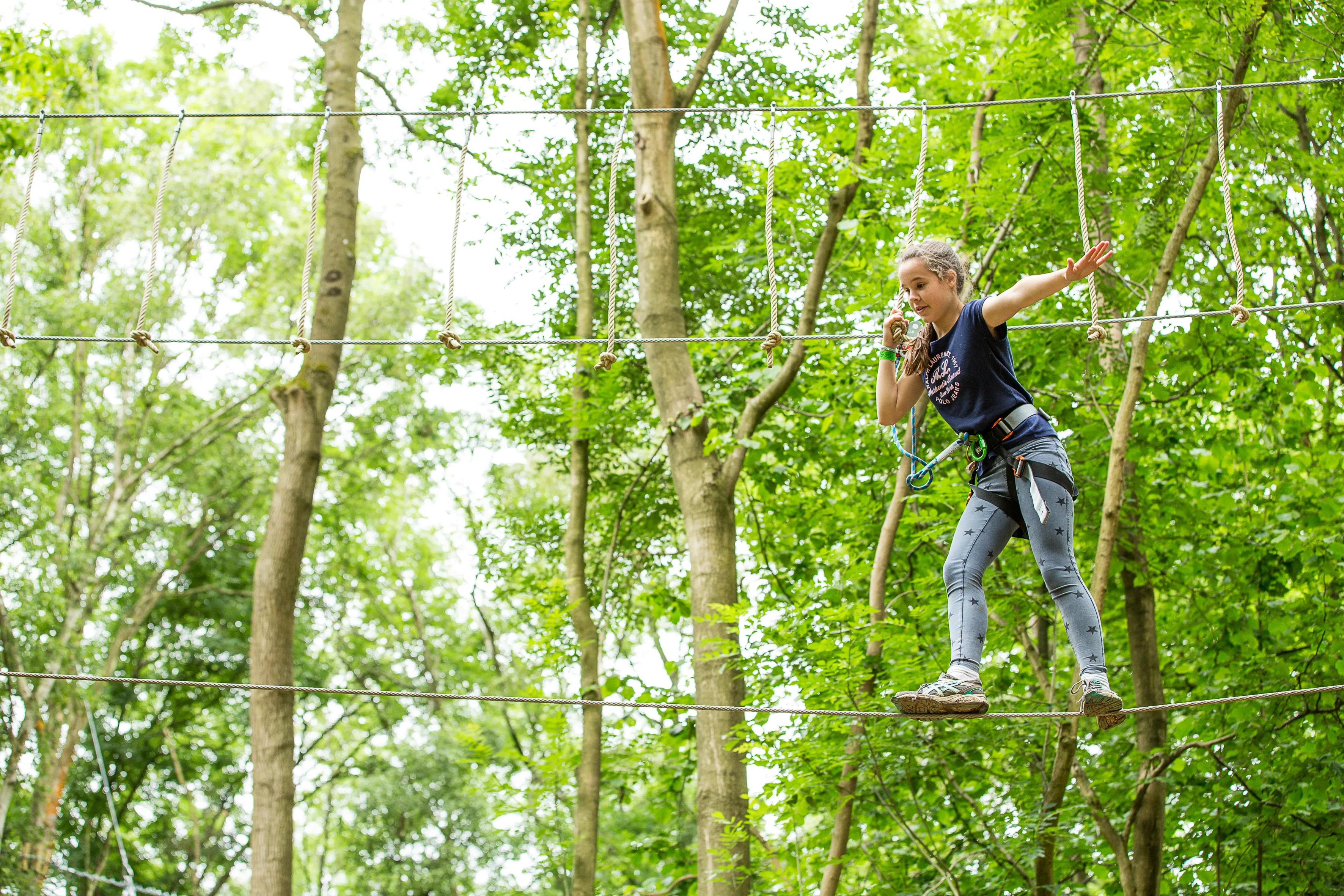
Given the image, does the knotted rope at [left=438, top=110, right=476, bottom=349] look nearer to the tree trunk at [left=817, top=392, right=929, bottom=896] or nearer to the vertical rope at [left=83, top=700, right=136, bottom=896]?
the tree trunk at [left=817, top=392, right=929, bottom=896]

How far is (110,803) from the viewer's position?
40.0ft

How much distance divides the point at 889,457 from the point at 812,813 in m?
2.07

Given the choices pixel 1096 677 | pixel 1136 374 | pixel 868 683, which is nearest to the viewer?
pixel 1096 677

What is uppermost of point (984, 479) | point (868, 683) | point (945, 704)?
point (984, 479)

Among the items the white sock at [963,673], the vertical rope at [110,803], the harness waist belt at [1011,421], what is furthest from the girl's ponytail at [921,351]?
the vertical rope at [110,803]

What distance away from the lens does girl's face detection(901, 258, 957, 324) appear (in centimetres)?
285

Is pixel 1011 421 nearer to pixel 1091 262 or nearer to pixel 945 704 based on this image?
pixel 1091 262

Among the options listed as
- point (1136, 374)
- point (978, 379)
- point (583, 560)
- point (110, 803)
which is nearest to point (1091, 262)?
point (978, 379)

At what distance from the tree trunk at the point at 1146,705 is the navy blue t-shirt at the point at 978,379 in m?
2.72

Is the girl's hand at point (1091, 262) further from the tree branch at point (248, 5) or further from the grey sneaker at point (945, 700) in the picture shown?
the tree branch at point (248, 5)

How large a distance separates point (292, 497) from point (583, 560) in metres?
1.92

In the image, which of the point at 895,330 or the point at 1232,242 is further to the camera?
the point at 1232,242

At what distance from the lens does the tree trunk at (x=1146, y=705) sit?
5.01 m

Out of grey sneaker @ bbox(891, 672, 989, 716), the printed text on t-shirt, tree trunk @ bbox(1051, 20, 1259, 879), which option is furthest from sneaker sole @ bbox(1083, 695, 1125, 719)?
tree trunk @ bbox(1051, 20, 1259, 879)
